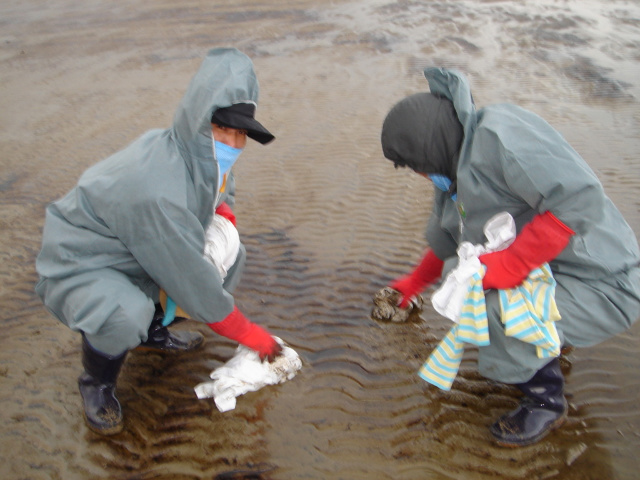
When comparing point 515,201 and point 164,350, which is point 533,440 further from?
point 164,350

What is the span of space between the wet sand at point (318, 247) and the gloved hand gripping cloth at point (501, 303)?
0.58 m

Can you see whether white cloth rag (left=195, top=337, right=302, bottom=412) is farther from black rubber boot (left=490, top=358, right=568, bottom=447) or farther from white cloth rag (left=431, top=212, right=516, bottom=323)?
black rubber boot (left=490, top=358, right=568, bottom=447)

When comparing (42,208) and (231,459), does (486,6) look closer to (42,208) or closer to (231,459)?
(42,208)

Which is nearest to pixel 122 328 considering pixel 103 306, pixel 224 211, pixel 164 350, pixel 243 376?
pixel 103 306

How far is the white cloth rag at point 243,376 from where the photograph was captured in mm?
2633

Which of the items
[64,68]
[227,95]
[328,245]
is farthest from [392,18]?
[227,95]

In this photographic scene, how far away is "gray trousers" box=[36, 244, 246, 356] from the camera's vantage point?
7.11 ft

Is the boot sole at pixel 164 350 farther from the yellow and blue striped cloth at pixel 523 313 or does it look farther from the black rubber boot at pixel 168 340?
the yellow and blue striped cloth at pixel 523 313

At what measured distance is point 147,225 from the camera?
2.16 meters

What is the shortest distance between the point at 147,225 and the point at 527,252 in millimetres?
1542

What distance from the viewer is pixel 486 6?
11.1 meters

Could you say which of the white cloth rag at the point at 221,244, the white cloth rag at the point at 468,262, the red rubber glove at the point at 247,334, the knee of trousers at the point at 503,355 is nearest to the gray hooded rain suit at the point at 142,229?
the red rubber glove at the point at 247,334

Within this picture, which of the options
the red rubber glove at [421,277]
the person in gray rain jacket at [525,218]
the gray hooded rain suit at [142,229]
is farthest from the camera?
the red rubber glove at [421,277]

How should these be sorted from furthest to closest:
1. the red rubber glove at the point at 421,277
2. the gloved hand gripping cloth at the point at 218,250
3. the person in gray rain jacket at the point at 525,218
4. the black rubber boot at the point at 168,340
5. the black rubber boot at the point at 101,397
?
the red rubber glove at the point at 421,277
the black rubber boot at the point at 168,340
the gloved hand gripping cloth at the point at 218,250
the black rubber boot at the point at 101,397
the person in gray rain jacket at the point at 525,218
